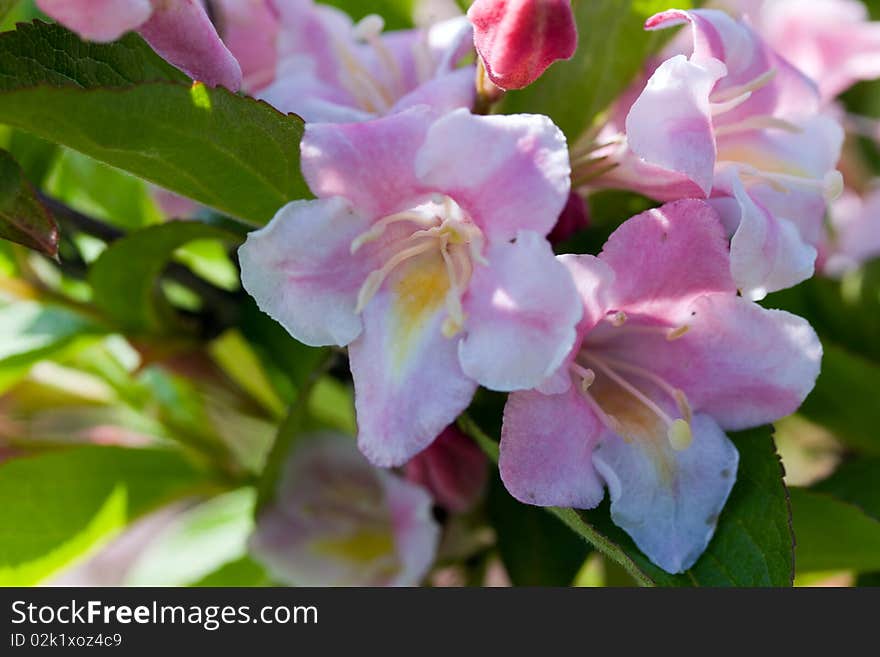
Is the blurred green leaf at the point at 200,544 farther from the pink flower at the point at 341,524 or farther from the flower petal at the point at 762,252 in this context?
the flower petal at the point at 762,252

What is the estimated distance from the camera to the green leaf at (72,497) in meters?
0.81

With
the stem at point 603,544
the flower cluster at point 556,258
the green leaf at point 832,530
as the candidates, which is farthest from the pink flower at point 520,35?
the green leaf at point 832,530

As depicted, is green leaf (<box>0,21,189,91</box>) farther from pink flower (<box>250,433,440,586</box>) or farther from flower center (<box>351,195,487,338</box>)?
pink flower (<box>250,433,440,586</box>)

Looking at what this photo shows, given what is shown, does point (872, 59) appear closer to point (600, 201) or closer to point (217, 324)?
point (600, 201)

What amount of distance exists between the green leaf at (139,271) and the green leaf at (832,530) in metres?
0.41

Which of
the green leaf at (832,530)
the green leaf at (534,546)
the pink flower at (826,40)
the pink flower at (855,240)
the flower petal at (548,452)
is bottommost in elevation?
the pink flower at (855,240)

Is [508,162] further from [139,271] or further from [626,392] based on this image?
[139,271]

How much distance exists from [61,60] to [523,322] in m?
0.24

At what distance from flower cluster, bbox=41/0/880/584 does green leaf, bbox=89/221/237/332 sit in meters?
0.12

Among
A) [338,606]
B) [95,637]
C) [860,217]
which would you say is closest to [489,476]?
[338,606]

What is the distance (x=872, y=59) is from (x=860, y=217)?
170 mm

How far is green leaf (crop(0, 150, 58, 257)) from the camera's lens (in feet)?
1.73

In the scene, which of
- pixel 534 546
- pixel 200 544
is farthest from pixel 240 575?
pixel 534 546

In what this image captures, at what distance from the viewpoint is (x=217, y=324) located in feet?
3.00
